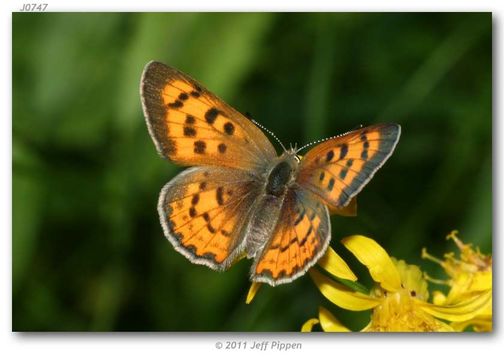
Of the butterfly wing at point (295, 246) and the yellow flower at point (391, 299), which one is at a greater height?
the butterfly wing at point (295, 246)

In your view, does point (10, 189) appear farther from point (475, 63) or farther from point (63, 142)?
point (475, 63)

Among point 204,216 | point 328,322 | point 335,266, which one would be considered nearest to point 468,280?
point 328,322

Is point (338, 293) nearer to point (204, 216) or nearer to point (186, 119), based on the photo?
point (204, 216)

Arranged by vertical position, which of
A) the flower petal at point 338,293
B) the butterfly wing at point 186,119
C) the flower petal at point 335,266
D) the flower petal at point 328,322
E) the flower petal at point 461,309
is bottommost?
Answer: the flower petal at point 328,322

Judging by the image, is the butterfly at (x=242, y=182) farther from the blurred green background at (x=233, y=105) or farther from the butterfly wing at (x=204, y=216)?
the blurred green background at (x=233, y=105)

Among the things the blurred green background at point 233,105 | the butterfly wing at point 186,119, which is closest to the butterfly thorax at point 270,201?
the butterfly wing at point 186,119
